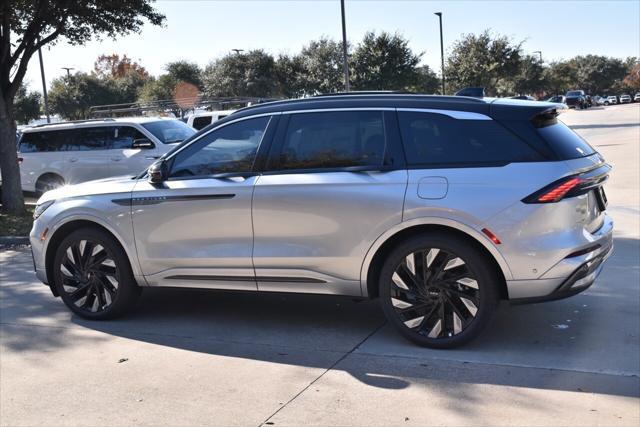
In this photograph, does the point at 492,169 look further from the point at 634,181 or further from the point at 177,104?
the point at 177,104

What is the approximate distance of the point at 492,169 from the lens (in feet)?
14.9

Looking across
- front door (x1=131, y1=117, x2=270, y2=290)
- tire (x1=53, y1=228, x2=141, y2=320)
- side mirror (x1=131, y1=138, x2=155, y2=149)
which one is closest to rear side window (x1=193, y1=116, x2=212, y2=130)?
side mirror (x1=131, y1=138, x2=155, y2=149)

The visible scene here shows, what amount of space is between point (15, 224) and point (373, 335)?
8525 mm

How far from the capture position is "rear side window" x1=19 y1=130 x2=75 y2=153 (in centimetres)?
1449

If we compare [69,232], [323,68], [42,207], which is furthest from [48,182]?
[323,68]

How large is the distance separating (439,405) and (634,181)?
11077 millimetres

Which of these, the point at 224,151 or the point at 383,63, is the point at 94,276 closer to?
the point at 224,151

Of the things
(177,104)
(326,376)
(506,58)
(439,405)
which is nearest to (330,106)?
(326,376)

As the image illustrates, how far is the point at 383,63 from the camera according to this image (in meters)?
38.8

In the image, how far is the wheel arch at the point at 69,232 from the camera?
18.6 ft

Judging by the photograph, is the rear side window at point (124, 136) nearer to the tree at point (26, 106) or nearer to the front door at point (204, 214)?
the front door at point (204, 214)

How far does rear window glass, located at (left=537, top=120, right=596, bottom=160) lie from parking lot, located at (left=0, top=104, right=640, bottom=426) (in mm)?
1397

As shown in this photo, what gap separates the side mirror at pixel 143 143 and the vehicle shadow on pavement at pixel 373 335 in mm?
6851

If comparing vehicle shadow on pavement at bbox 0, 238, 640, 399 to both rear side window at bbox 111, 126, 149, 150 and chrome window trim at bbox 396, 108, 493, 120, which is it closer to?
chrome window trim at bbox 396, 108, 493, 120
